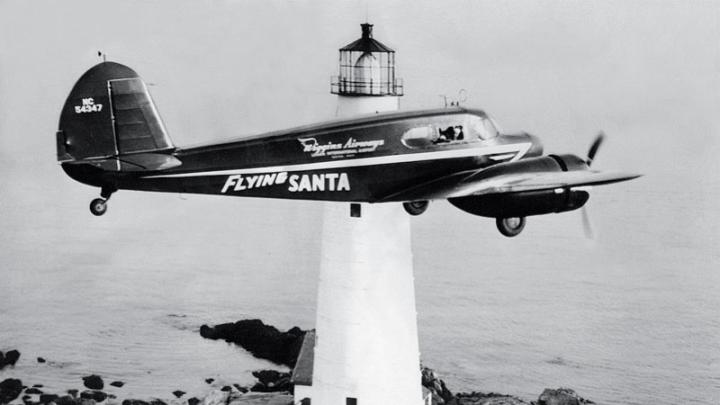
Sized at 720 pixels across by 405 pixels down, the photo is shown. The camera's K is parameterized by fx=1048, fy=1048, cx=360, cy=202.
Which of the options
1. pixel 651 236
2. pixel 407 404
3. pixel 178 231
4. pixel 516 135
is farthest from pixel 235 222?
pixel 516 135

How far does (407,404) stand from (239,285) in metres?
21.6

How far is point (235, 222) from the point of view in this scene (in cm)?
4406

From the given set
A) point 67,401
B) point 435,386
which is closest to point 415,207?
point 435,386

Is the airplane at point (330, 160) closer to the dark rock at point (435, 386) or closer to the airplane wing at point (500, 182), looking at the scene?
the airplane wing at point (500, 182)

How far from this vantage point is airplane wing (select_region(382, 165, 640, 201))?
1422 cm

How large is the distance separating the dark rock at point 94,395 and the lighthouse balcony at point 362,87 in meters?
17.6

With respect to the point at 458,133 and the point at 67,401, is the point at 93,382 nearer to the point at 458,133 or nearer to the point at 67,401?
the point at 67,401

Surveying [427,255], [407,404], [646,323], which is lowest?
[407,404]

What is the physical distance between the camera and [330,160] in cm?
1535

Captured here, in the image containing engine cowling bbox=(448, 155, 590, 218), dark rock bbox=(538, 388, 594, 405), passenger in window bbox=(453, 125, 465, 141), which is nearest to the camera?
engine cowling bbox=(448, 155, 590, 218)

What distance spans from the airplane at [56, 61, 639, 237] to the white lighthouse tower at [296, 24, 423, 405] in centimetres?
261

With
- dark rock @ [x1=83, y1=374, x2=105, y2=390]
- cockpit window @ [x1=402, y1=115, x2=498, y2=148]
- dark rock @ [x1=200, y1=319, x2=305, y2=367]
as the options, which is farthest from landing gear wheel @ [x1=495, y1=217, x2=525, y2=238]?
dark rock @ [x1=83, y1=374, x2=105, y2=390]

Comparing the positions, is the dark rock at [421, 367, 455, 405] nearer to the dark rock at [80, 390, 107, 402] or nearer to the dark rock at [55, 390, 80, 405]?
the dark rock at [55, 390, 80, 405]

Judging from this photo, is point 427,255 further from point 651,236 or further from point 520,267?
point 651,236
